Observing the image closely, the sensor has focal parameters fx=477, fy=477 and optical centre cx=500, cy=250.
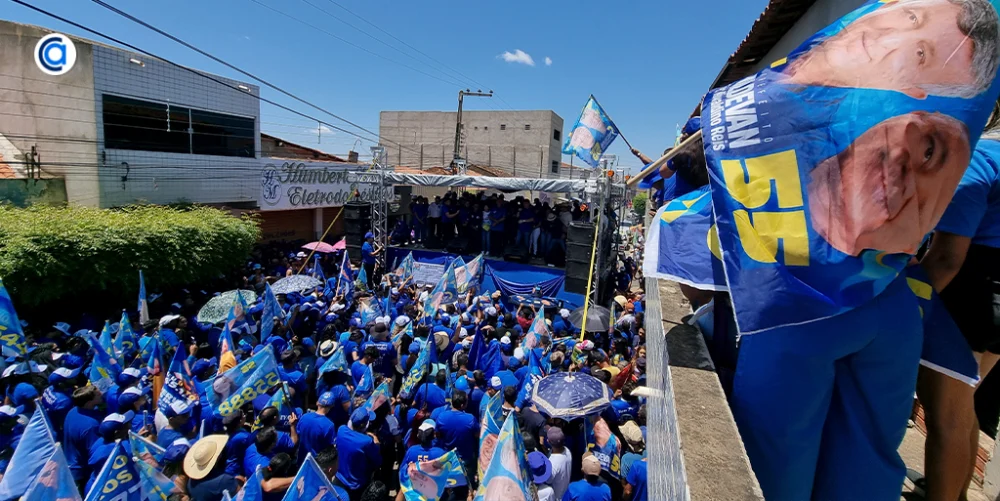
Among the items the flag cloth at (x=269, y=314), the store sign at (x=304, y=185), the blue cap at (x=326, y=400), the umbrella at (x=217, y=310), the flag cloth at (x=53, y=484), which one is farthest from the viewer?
the store sign at (x=304, y=185)

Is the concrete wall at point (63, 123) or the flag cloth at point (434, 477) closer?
the flag cloth at point (434, 477)

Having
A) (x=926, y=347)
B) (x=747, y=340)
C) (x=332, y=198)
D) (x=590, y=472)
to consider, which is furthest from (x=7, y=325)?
(x=332, y=198)

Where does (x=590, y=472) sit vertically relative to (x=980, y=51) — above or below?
below

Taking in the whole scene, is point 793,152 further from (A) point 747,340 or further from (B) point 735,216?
(A) point 747,340

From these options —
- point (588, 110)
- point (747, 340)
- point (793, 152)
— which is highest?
point (588, 110)

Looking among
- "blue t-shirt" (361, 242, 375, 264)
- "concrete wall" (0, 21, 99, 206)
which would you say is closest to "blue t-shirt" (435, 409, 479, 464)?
"blue t-shirt" (361, 242, 375, 264)

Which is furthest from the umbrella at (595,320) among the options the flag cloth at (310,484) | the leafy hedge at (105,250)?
the leafy hedge at (105,250)

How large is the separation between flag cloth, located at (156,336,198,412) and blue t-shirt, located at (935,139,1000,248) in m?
5.97

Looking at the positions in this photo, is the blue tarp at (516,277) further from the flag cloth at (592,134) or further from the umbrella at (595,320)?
the flag cloth at (592,134)

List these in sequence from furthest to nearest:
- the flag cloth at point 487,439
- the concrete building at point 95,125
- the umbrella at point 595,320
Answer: the concrete building at point 95,125
the umbrella at point 595,320
the flag cloth at point 487,439

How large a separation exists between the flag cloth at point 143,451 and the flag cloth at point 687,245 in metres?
4.35

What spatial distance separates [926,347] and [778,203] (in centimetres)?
99

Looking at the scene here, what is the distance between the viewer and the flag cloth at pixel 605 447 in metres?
4.11

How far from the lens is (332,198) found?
19.5 meters
